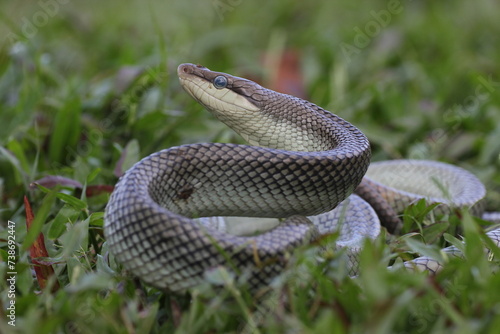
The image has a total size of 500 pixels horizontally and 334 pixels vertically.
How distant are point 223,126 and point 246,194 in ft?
7.61

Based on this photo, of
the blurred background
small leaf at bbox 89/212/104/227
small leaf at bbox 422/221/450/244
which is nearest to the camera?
small leaf at bbox 89/212/104/227

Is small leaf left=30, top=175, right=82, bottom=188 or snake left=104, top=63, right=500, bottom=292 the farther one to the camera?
small leaf left=30, top=175, right=82, bottom=188

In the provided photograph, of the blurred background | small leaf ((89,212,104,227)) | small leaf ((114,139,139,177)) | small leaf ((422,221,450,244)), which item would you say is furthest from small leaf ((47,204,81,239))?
small leaf ((422,221,450,244))

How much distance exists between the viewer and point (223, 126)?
5.47 m

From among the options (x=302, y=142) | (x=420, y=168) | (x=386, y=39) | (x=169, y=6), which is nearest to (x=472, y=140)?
(x=420, y=168)

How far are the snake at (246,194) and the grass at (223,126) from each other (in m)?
0.15

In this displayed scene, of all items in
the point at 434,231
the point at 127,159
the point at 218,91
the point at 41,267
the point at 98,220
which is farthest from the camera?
the point at 127,159

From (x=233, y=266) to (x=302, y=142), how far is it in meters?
1.34

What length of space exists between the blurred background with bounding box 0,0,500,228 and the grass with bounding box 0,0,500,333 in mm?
21

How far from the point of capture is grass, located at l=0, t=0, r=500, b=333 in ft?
8.11

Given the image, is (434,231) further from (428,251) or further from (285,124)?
(285,124)

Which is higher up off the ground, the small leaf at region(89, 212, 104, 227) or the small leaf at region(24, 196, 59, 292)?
the small leaf at region(89, 212, 104, 227)

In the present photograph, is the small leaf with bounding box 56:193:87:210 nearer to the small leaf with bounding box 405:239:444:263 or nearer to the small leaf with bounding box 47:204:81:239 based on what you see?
the small leaf with bounding box 47:204:81:239

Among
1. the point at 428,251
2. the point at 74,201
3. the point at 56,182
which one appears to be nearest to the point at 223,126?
the point at 56,182
